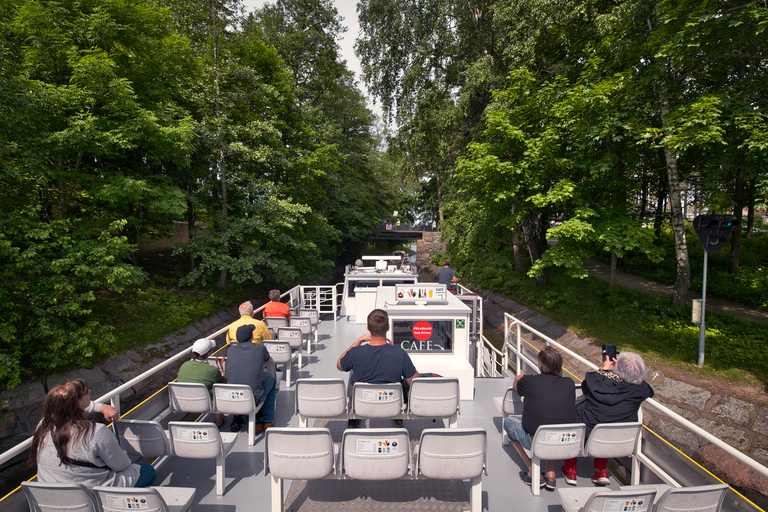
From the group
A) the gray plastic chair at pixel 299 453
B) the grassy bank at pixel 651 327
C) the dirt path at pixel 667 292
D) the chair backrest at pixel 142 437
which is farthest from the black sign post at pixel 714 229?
the chair backrest at pixel 142 437

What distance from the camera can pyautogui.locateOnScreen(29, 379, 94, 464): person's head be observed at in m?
2.35

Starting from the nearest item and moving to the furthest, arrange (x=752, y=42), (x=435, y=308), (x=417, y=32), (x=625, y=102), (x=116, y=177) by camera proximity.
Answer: (x=435, y=308) < (x=752, y=42) < (x=625, y=102) < (x=116, y=177) < (x=417, y=32)

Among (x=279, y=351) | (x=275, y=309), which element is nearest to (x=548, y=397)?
(x=279, y=351)

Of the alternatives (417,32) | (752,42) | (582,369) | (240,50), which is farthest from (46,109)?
(752,42)

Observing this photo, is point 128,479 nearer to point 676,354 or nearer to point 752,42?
point 676,354

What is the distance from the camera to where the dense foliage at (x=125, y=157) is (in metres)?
8.25

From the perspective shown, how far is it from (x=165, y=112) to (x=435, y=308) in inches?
446

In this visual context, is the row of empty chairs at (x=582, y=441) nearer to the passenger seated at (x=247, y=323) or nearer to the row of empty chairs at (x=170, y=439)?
the row of empty chairs at (x=170, y=439)

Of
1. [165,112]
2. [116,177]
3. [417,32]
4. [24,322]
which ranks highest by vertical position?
[417,32]

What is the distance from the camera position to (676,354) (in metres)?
Result: 9.02

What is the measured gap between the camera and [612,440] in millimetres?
3027

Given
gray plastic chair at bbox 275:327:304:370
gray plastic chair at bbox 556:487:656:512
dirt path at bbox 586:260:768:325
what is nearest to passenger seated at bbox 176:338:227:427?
gray plastic chair at bbox 275:327:304:370

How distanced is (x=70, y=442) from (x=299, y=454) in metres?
1.47

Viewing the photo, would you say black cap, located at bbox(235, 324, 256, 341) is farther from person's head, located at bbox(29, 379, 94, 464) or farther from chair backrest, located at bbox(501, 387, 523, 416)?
chair backrest, located at bbox(501, 387, 523, 416)
